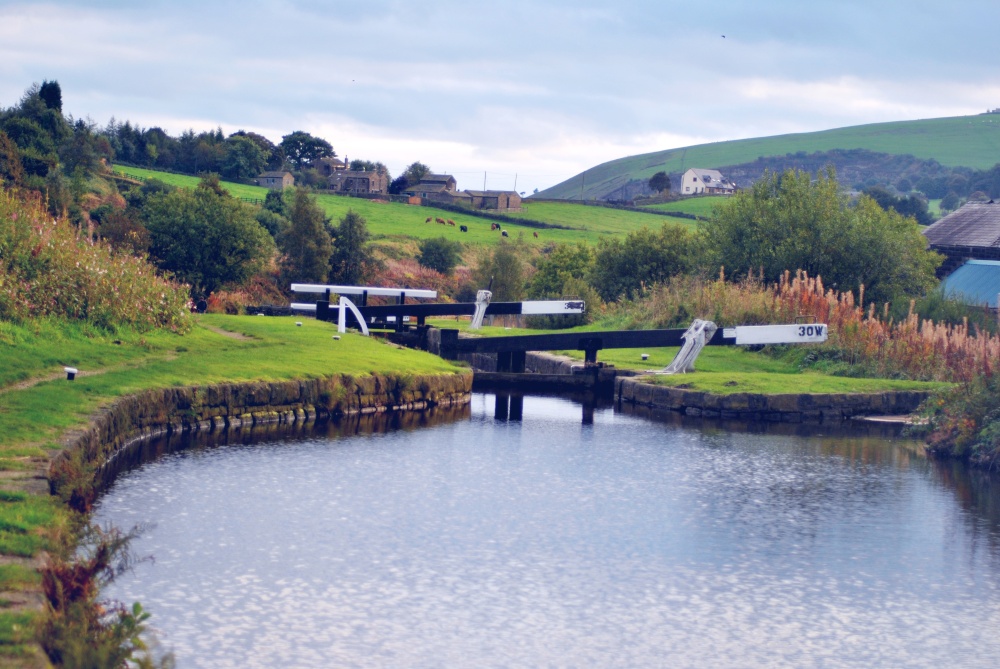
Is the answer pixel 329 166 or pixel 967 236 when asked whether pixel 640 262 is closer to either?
pixel 967 236

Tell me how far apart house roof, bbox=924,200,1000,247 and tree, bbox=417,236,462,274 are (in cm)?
3358

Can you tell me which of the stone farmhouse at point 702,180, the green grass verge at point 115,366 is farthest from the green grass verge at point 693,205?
the green grass verge at point 115,366

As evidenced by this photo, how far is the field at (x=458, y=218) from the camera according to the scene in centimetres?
9569

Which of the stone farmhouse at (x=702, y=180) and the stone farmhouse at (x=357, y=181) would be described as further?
the stone farmhouse at (x=702, y=180)

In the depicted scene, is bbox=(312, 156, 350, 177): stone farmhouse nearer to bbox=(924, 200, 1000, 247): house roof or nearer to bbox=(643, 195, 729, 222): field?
bbox=(643, 195, 729, 222): field

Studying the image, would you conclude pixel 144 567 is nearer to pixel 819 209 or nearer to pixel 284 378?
pixel 284 378

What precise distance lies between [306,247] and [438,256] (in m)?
15.0

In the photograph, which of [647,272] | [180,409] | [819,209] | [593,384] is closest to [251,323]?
[593,384]

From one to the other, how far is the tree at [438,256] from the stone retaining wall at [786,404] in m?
52.8

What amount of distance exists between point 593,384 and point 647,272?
23.0m

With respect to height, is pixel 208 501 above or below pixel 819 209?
below

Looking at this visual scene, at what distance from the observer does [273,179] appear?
12419cm

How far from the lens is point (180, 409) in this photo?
2094cm

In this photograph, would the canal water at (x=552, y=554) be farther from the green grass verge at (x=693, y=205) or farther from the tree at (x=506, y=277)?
the green grass verge at (x=693, y=205)
